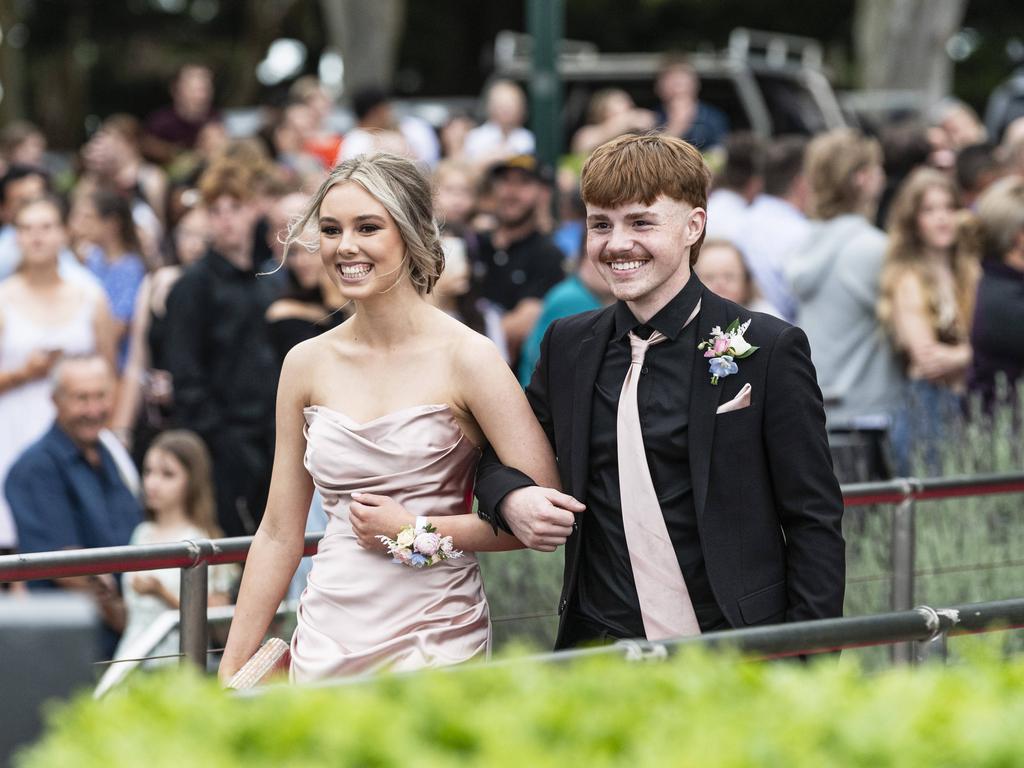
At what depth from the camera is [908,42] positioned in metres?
19.4

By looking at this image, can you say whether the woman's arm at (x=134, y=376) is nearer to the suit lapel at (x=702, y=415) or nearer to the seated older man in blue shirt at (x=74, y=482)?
the seated older man in blue shirt at (x=74, y=482)

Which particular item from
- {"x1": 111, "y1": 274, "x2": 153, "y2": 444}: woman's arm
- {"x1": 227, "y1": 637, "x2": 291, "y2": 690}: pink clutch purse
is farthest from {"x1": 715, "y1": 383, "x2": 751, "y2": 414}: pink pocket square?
{"x1": 111, "y1": 274, "x2": 153, "y2": 444}: woman's arm

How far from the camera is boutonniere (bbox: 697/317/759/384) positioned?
369cm

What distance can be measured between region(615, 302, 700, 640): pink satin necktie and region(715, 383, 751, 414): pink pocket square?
0.19 m

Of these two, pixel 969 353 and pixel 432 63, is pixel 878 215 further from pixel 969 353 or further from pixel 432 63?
pixel 432 63

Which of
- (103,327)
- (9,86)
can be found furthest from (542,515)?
(9,86)

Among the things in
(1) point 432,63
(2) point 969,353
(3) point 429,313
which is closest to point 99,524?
(3) point 429,313

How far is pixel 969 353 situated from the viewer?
766cm

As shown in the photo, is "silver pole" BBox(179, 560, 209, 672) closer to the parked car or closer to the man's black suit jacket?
the man's black suit jacket

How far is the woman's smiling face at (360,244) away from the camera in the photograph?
13.0 feet

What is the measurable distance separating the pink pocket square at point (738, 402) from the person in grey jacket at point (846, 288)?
4.16m

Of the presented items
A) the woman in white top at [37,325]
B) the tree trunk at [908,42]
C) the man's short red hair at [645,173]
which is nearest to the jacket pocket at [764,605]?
the man's short red hair at [645,173]

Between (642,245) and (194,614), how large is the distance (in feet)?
5.75

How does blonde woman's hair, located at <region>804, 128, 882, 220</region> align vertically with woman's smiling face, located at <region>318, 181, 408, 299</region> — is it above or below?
above
